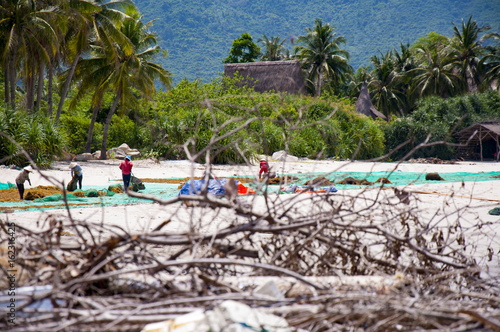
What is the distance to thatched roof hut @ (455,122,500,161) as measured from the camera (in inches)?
1007

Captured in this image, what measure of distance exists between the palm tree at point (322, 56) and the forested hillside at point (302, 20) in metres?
88.9

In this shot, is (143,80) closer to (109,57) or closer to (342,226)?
(109,57)

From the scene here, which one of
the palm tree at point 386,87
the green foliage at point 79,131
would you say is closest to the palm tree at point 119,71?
the green foliage at point 79,131

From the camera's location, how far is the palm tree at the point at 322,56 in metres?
37.6

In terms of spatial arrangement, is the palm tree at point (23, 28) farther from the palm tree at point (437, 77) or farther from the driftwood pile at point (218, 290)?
the palm tree at point (437, 77)

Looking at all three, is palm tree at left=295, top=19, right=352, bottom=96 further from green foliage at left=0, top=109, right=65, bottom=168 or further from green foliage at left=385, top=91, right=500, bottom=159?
green foliage at left=0, top=109, right=65, bottom=168

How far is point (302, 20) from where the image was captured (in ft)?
548

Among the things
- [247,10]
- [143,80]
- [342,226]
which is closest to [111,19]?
[143,80]

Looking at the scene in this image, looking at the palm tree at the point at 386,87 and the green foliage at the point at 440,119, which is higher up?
the palm tree at the point at 386,87

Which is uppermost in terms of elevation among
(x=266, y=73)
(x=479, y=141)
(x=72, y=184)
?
(x=266, y=73)

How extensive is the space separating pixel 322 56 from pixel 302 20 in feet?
460

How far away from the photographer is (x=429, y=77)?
34.8 m

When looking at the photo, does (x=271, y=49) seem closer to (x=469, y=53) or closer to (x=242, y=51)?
(x=242, y=51)

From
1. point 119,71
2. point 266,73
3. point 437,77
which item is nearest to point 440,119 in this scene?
point 437,77
